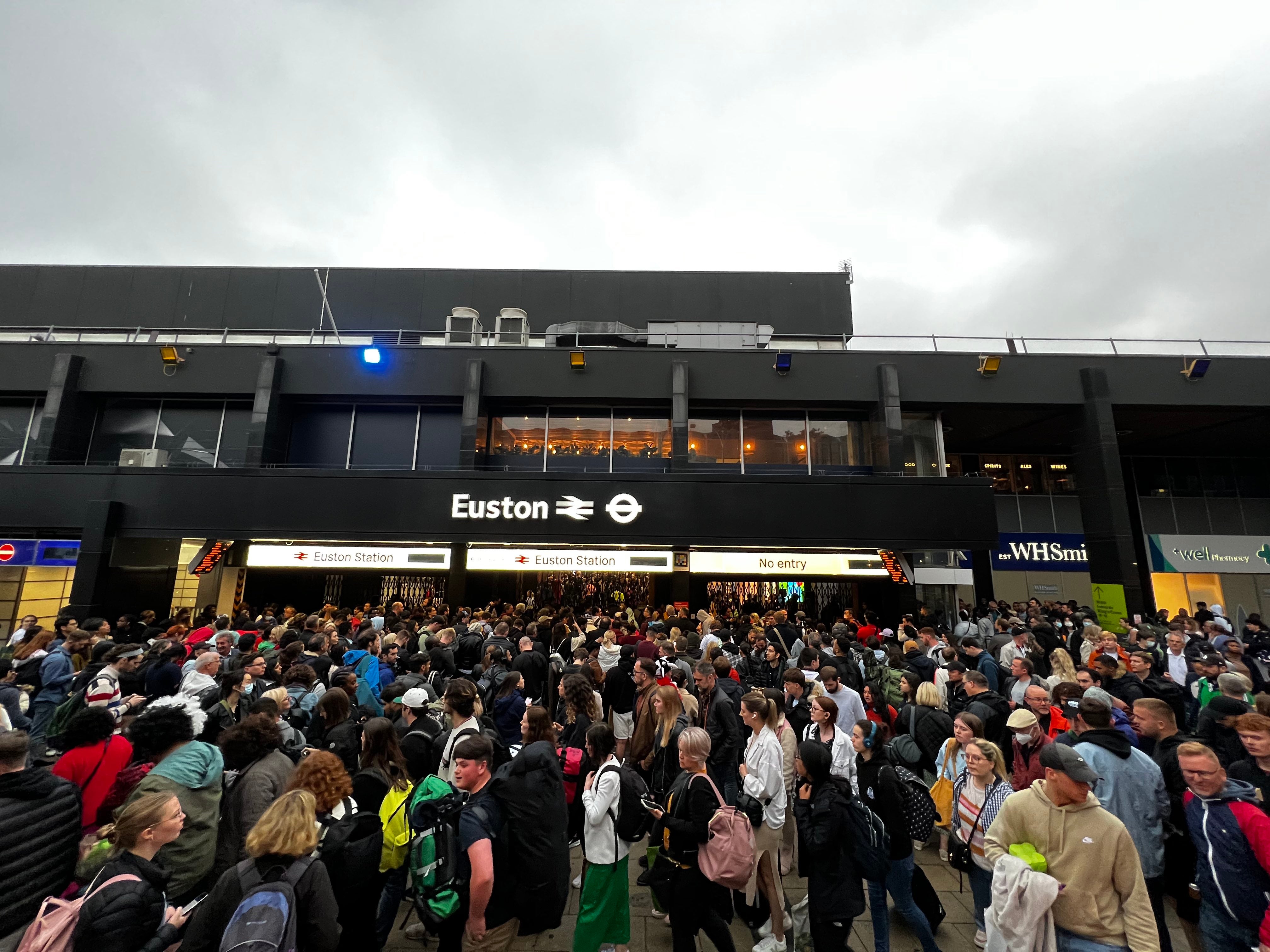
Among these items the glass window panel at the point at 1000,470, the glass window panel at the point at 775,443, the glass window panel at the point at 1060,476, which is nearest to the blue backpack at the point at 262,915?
the glass window panel at the point at 775,443

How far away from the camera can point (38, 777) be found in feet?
9.81

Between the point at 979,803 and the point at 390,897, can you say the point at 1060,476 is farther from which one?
the point at 390,897

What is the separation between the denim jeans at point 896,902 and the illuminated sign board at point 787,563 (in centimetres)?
1148

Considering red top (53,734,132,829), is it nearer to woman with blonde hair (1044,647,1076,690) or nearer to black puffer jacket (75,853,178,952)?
black puffer jacket (75,853,178,952)

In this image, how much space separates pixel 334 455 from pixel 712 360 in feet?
39.3

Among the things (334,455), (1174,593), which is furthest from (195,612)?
(1174,593)

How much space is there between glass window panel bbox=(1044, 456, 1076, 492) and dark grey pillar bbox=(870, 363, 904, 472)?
9.80 metres

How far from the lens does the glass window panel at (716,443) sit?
17.4 metres

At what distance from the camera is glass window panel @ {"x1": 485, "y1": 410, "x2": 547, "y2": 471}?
1753cm

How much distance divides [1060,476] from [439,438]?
23439 mm

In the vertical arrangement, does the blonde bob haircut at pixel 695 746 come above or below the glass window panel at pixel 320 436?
below

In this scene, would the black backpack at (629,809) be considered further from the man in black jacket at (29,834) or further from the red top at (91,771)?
the red top at (91,771)

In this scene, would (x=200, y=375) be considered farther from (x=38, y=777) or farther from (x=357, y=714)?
(x=38, y=777)

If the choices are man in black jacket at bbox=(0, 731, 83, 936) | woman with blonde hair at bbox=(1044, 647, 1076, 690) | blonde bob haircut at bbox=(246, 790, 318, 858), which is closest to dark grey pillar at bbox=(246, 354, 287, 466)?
man in black jacket at bbox=(0, 731, 83, 936)
